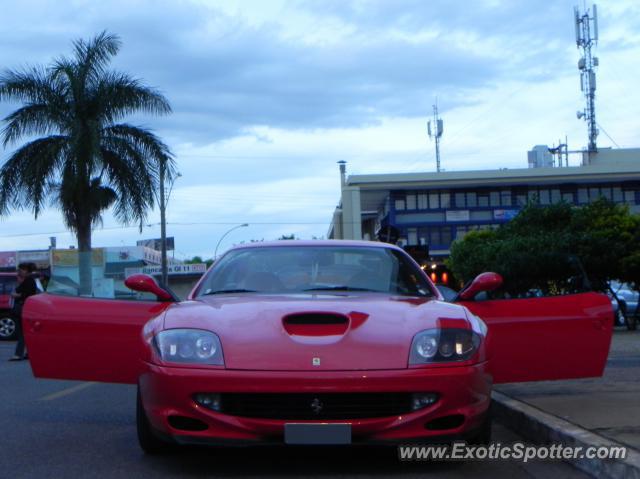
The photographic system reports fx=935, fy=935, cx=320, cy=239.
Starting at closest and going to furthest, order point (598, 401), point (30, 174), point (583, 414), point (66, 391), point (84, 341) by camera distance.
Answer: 1. point (84, 341)
2. point (583, 414)
3. point (598, 401)
4. point (66, 391)
5. point (30, 174)

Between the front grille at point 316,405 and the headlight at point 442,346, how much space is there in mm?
239

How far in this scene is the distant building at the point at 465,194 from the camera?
4622 centimetres

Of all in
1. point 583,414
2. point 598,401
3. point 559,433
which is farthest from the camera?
point 598,401

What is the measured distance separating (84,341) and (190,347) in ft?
4.44

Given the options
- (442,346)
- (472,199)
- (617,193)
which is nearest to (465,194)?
(472,199)

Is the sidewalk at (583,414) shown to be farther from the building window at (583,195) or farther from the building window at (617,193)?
the building window at (617,193)

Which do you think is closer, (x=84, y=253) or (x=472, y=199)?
(x=84, y=253)

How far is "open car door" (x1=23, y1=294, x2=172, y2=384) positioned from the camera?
6.12m


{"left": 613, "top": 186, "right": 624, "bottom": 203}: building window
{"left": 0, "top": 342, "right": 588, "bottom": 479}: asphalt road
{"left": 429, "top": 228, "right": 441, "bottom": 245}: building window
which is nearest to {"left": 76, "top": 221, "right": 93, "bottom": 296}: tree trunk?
{"left": 0, "top": 342, "right": 588, "bottom": 479}: asphalt road

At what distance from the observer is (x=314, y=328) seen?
5148 mm

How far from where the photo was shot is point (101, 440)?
21.4 ft

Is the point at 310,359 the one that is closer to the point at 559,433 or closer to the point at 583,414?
the point at 559,433

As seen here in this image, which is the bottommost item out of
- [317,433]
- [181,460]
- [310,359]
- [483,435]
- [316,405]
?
[181,460]

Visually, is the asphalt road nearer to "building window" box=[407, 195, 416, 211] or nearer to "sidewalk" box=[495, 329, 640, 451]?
"sidewalk" box=[495, 329, 640, 451]
